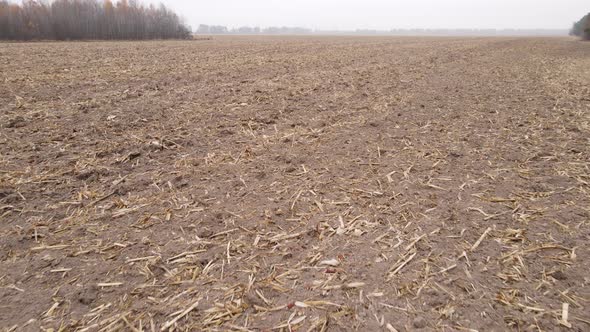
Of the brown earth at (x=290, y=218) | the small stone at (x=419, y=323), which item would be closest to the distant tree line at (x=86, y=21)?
the brown earth at (x=290, y=218)

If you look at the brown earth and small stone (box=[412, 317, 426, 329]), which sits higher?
the brown earth

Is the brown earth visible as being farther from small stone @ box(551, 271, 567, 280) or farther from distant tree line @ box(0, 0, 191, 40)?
distant tree line @ box(0, 0, 191, 40)

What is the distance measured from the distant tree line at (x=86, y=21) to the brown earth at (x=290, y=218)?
1924 inches

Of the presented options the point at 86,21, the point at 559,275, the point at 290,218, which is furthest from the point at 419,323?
the point at 86,21

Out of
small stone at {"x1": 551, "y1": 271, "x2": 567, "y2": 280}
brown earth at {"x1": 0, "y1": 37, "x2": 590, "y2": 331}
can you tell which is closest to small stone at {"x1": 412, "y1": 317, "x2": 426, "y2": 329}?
brown earth at {"x1": 0, "y1": 37, "x2": 590, "y2": 331}

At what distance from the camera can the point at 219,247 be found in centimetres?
294

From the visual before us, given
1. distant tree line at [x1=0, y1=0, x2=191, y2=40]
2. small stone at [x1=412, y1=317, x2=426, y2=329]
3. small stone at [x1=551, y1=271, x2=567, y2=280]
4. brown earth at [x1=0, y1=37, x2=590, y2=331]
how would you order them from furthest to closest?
distant tree line at [x1=0, y1=0, x2=191, y2=40] → small stone at [x1=551, y1=271, x2=567, y2=280] → brown earth at [x1=0, y1=37, x2=590, y2=331] → small stone at [x1=412, y1=317, x2=426, y2=329]

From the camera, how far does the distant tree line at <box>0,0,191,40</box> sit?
41.9 meters

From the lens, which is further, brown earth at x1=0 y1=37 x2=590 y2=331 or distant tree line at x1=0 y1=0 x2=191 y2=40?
distant tree line at x1=0 y1=0 x2=191 y2=40

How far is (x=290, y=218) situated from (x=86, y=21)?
2301 inches

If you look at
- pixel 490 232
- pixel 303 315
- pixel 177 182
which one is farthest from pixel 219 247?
pixel 490 232

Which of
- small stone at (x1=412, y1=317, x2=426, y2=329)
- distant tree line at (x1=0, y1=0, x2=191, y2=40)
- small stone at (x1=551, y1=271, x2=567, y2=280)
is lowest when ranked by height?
small stone at (x1=412, y1=317, x2=426, y2=329)

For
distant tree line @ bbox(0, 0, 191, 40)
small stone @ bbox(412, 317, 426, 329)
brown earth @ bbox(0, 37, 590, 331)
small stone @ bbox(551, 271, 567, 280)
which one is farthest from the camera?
distant tree line @ bbox(0, 0, 191, 40)

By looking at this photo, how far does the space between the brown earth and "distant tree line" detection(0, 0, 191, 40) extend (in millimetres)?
48875
